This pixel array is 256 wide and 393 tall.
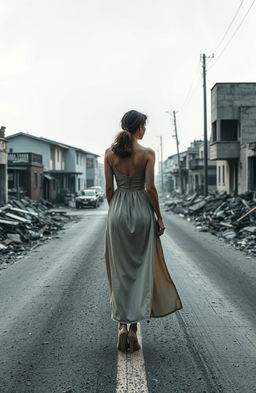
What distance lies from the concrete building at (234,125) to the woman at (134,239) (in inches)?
1034

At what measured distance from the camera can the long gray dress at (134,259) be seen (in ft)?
13.6

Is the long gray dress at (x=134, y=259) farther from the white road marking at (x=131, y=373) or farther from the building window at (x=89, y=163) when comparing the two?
the building window at (x=89, y=163)

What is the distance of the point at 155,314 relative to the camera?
4230mm

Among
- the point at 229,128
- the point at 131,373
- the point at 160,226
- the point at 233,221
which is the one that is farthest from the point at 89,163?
the point at 131,373

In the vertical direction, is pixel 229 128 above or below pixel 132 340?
above

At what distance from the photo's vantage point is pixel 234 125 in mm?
35344

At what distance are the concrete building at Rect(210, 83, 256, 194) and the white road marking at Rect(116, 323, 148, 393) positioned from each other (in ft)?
87.3

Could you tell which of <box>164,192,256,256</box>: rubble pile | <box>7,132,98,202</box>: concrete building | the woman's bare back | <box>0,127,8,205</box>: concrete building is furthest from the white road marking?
<box>7,132,98,202</box>: concrete building

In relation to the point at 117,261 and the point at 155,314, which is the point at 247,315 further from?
the point at 117,261

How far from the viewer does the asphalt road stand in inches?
139

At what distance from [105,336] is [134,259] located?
1.03 meters

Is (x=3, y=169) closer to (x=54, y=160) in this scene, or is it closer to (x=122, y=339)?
(x=122, y=339)

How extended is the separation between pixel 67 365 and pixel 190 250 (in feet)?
29.9

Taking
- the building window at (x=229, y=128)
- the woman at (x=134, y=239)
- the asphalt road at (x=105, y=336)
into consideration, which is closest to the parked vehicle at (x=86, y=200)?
the building window at (x=229, y=128)
